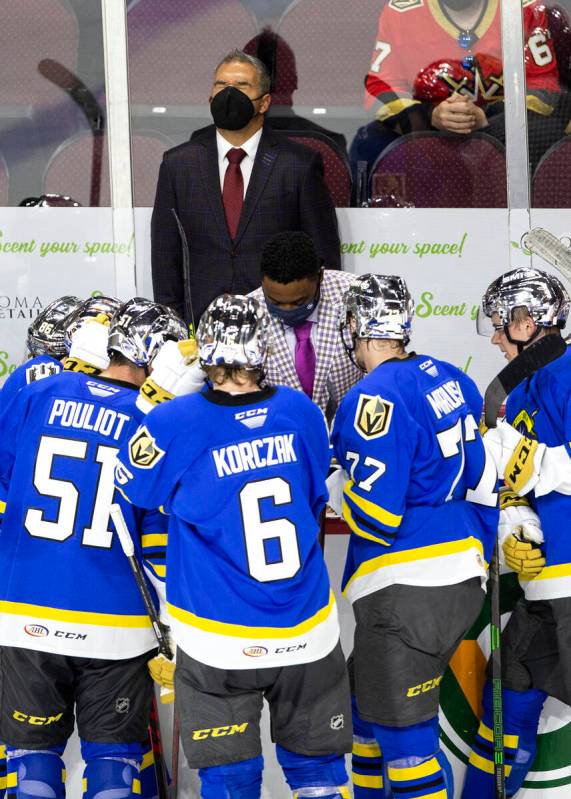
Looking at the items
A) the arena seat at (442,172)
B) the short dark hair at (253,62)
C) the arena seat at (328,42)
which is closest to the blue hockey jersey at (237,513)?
the short dark hair at (253,62)

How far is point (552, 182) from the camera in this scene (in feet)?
15.3

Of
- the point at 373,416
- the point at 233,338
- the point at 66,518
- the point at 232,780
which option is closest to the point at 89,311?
the point at 66,518

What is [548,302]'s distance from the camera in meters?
3.09

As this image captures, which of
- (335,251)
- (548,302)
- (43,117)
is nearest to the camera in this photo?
(548,302)

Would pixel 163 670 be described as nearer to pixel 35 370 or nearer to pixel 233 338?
pixel 233 338

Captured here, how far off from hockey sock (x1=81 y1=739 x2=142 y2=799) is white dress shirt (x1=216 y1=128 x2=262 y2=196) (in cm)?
224

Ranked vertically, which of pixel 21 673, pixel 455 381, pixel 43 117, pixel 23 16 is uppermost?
pixel 23 16

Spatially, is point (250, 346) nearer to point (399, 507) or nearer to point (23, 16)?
point (399, 507)

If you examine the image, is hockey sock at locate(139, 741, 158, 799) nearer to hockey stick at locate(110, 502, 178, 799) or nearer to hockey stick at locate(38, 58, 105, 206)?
hockey stick at locate(110, 502, 178, 799)

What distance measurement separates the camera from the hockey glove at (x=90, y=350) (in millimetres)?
2904

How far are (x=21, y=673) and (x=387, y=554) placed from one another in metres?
0.95

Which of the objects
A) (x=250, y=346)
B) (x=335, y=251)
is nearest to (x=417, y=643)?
(x=250, y=346)

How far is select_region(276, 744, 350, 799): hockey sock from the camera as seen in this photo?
250cm

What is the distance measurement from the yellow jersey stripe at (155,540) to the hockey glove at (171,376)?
0.32m
